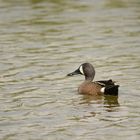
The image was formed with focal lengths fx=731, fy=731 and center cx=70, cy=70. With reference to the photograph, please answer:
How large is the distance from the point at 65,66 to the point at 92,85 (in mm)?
2578

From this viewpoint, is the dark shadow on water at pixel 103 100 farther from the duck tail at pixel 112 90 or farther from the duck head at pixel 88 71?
the duck head at pixel 88 71

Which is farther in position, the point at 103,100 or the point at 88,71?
the point at 88,71

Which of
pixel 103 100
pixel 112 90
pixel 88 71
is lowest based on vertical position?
pixel 103 100

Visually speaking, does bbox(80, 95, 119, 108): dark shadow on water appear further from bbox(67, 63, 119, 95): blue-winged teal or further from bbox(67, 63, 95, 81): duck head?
bbox(67, 63, 95, 81): duck head

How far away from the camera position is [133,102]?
46.5 feet

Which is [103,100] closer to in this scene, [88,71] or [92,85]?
[92,85]

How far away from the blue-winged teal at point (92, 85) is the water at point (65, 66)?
0.57ft

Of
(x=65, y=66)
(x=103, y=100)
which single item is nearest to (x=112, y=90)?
(x=103, y=100)

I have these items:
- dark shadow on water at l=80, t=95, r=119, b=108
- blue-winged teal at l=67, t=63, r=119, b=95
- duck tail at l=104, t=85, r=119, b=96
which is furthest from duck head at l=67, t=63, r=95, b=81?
duck tail at l=104, t=85, r=119, b=96

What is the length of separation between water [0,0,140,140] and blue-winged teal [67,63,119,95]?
0.57 ft

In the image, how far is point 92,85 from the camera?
15.4m

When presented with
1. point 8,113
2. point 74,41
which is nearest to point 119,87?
point 8,113

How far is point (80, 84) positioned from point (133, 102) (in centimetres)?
216

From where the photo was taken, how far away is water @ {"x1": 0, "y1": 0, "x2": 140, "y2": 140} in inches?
494
